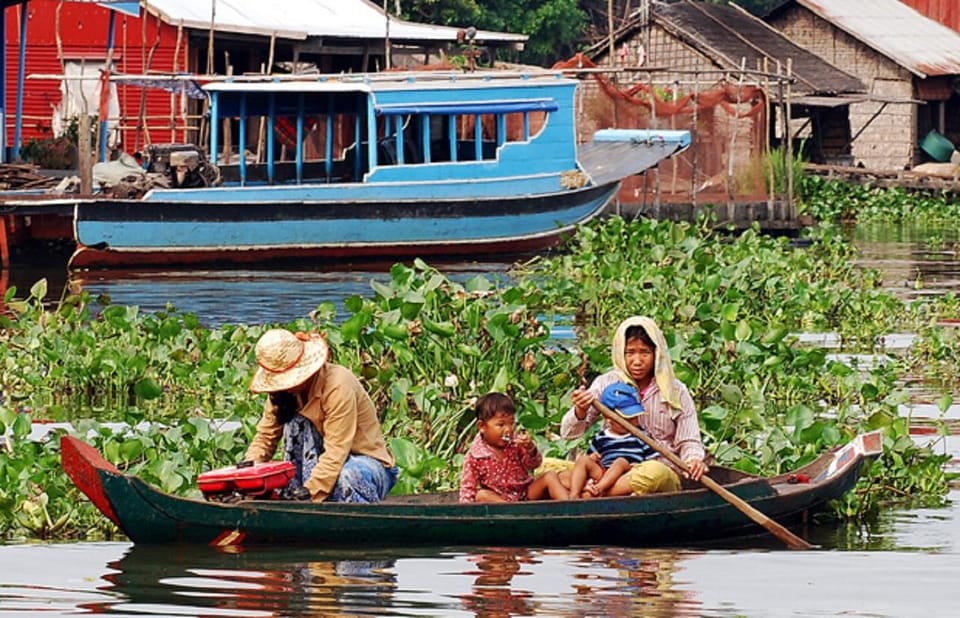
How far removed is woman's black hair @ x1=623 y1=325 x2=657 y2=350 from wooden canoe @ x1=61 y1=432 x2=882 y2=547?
2.03 feet

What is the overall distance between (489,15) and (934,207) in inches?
416

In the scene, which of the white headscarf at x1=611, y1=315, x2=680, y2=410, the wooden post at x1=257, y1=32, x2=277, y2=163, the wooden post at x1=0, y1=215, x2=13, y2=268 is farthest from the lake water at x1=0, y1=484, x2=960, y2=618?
the wooden post at x1=257, y1=32, x2=277, y2=163

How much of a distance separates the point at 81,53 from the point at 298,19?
3.18 metres

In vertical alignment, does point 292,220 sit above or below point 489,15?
below

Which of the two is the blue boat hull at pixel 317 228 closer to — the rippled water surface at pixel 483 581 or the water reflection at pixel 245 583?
the rippled water surface at pixel 483 581

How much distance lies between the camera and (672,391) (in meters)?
7.80

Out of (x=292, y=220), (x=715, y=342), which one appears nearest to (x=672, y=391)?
(x=715, y=342)

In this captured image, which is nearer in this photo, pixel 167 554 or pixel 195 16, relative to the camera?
pixel 167 554

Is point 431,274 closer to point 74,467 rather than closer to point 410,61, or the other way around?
point 74,467

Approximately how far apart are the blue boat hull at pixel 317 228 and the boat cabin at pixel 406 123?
0.44m

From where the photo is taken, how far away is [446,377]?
32.8 ft

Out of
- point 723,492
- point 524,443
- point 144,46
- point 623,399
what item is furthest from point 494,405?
point 144,46

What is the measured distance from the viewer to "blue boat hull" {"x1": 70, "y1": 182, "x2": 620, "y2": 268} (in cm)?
2050

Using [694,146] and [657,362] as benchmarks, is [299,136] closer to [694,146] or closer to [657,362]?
[694,146]
